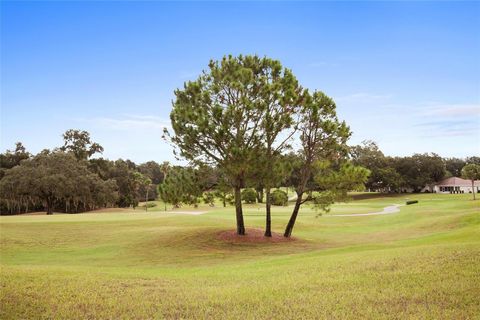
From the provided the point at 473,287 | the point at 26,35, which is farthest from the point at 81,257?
the point at 473,287

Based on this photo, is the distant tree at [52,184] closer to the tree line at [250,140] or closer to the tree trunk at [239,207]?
the tree line at [250,140]

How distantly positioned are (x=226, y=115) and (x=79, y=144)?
77115 millimetres

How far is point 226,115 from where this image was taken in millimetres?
26875

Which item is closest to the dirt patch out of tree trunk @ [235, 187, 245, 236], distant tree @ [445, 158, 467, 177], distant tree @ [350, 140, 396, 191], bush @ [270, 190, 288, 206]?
tree trunk @ [235, 187, 245, 236]

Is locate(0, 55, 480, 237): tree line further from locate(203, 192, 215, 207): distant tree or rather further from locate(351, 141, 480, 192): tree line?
locate(351, 141, 480, 192): tree line

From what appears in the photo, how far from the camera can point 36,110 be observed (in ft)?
86.9

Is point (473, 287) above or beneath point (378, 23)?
beneath

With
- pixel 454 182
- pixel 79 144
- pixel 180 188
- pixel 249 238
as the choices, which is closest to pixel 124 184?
pixel 79 144

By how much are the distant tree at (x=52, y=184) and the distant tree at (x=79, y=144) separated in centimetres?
1106

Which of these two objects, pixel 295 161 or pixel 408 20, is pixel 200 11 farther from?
pixel 295 161

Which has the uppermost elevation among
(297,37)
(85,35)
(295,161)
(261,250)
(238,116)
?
(297,37)

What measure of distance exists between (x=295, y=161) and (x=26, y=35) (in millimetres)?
21451

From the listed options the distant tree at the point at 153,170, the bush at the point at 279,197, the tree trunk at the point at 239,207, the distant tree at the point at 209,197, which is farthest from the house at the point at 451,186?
the distant tree at the point at 209,197

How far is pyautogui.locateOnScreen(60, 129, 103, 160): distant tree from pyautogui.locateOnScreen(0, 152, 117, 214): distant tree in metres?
11.1
